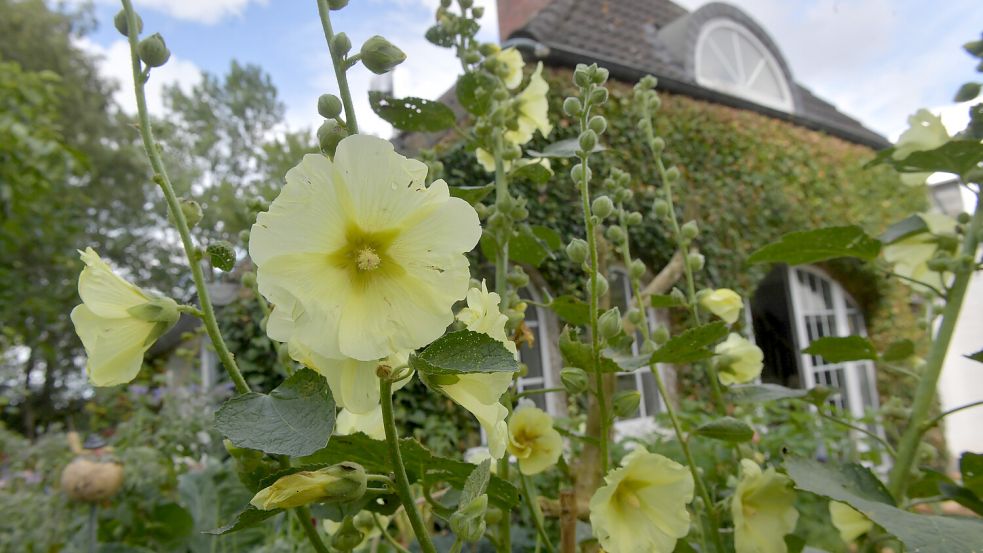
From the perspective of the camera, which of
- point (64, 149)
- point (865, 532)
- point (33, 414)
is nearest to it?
point (865, 532)

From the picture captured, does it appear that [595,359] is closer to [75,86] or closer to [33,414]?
[33,414]

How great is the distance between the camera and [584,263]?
0.60m

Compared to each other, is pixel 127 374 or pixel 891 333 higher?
pixel 891 333

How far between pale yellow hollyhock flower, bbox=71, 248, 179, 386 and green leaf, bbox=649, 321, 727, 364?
0.40m

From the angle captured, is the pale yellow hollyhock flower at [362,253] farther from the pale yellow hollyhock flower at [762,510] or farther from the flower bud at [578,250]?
the pale yellow hollyhock flower at [762,510]

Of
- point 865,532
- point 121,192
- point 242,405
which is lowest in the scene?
point 865,532

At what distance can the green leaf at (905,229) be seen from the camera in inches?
30.7

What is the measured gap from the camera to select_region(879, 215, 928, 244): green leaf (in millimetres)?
780

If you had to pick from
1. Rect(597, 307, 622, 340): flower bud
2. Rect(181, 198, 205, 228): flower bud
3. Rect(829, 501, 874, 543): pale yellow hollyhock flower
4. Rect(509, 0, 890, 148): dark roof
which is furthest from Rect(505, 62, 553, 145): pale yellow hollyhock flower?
Rect(509, 0, 890, 148): dark roof

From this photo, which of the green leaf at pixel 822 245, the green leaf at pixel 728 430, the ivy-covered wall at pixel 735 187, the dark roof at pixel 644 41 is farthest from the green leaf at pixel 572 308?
the dark roof at pixel 644 41

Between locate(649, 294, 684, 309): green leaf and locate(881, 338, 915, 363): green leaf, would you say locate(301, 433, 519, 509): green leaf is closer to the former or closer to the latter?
locate(649, 294, 684, 309): green leaf

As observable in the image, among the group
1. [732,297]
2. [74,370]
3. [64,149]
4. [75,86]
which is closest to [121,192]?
[75,86]

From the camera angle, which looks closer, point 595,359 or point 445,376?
point 445,376

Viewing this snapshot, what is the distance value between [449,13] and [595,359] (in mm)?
540
